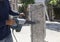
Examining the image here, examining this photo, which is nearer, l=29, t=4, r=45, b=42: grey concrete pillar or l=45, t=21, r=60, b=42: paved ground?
l=29, t=4, r=45, b=42: grey concrete pillar

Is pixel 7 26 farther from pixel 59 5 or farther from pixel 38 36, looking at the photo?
pixel 59 5

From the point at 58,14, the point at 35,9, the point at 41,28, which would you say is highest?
the point at 35,9

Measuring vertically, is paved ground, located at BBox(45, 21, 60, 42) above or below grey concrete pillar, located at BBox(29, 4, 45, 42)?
below

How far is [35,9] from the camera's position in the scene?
399cm

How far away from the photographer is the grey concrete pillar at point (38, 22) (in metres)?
3.91

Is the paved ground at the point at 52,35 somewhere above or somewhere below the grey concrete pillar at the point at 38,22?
below

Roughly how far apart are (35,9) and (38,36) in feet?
1.51

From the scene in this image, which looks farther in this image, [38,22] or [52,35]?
[52,35]

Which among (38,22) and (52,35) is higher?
(38,22)

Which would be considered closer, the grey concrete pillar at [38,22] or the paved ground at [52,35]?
the grey concrete pillar at [38,22]

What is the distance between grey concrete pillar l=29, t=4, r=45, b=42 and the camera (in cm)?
391

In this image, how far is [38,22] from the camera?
3896mm

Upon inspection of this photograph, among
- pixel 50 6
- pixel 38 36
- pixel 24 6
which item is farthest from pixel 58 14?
pixel 38 36

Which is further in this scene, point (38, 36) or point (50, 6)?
point (50, 6)
